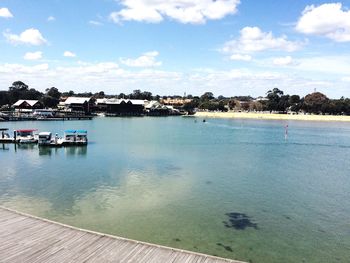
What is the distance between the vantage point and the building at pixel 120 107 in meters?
183

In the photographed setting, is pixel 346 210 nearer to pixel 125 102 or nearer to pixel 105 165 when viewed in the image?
pixel 105 165

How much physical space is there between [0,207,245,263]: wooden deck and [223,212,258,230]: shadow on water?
799cm

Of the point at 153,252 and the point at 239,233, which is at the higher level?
the point at 153,252

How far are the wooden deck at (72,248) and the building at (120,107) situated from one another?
165000mm

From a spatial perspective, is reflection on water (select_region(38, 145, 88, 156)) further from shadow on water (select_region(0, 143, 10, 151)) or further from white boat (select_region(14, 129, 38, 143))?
white boat (select_region(14, 129, 38, 143))

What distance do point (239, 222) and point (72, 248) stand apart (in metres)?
12.0

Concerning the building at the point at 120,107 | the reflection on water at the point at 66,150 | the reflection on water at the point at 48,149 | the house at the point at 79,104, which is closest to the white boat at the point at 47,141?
the reflection on water at the point at 48,149

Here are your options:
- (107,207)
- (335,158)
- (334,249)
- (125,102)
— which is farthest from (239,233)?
(125,102)

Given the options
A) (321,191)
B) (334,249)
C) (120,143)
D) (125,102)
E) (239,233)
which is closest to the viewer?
(334,249)

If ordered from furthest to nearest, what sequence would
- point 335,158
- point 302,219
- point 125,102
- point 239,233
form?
point 125,102, point 335,158, point 302,219, point 239,233

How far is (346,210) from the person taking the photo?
2723cm

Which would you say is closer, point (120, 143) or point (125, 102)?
point (120, 143)

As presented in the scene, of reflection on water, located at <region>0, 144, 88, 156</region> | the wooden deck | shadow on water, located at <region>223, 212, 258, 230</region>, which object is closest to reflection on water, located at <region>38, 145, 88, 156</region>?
reflection on water, located at <region>0, 144, 88, 156</region>

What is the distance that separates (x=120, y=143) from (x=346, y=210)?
150 ft
